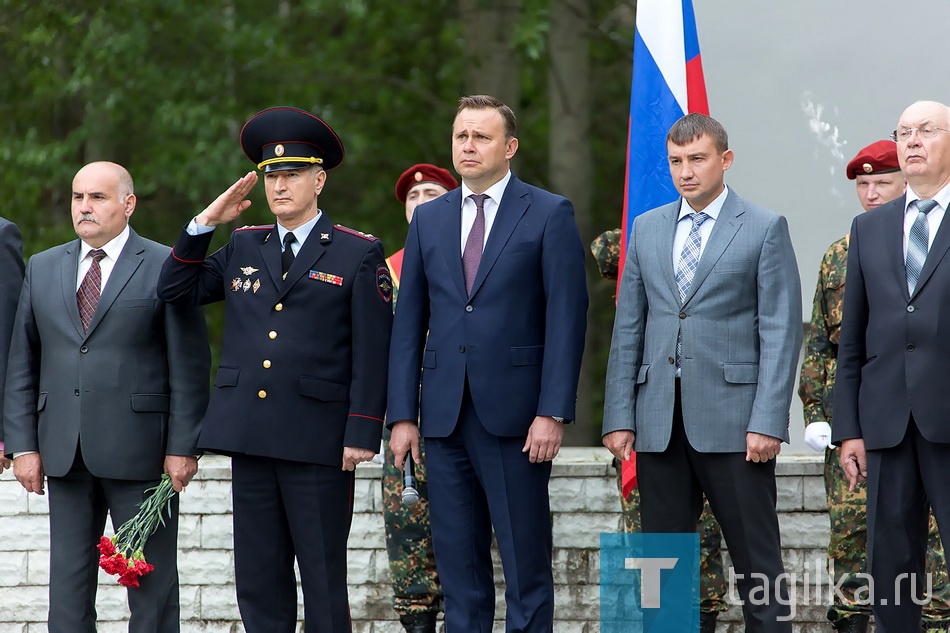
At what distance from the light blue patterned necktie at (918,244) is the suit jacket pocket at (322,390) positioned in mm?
1966

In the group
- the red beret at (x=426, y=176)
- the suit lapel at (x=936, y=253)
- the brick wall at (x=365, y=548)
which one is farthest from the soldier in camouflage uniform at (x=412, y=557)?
the suit lapel at (x=936, y=253)

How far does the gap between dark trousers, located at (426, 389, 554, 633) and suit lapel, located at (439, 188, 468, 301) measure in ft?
1.35

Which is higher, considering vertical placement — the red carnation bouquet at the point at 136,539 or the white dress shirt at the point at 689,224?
the white dress shirt at the point at 689,224

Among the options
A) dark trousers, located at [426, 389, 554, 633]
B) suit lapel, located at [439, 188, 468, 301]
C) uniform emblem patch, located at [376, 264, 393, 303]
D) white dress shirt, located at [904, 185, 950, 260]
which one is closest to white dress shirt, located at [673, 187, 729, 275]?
white dress shirt, located at [904, 185, 950, 260]

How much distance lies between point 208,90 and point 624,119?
3.97m

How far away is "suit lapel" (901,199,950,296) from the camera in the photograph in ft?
13.7

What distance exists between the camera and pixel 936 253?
419cm

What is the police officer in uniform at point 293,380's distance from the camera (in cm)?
459

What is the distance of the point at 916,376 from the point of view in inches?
163

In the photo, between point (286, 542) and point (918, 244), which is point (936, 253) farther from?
point (286, 542)

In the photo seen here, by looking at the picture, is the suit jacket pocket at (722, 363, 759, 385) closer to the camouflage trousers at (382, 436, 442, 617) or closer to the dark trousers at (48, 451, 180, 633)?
the camouflage trousers at (382, 436, 442, 617)

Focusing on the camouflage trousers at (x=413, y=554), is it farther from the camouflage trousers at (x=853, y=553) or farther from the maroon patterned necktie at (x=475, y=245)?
the camouflage trousers at (x=853, y=553)

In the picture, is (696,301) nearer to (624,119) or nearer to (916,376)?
(916,376)

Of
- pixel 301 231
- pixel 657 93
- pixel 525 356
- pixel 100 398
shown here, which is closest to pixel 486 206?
pixel 525 356
